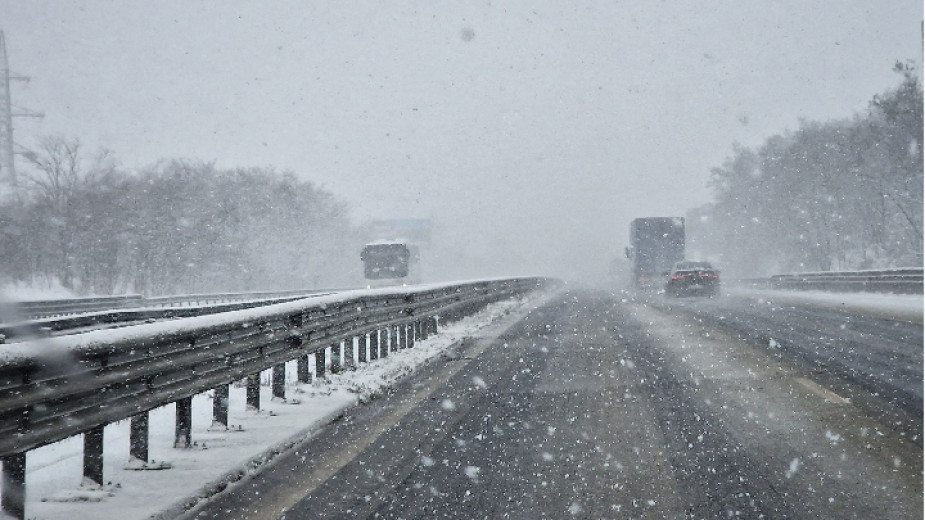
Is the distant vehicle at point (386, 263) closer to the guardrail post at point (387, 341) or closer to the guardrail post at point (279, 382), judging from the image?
the guardrail post at point (387, 341)

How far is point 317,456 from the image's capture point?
607 cm

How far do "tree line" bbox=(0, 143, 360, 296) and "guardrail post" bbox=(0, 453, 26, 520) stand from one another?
40.6 m

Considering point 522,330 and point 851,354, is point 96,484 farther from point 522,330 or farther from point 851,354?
point 522,330

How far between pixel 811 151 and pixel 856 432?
219 ft

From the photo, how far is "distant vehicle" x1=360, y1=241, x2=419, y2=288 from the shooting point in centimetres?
4659

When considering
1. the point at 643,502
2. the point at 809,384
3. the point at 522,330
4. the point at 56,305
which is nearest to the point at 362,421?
A: the point at 643,502

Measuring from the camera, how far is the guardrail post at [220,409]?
710cm

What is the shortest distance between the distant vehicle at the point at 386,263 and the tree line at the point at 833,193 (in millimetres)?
30597

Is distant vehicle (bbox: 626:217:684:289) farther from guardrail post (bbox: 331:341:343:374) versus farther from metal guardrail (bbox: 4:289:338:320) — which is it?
guardrail post (bbox: 331:341:343:374)

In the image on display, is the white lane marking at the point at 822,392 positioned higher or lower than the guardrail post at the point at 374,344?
lower

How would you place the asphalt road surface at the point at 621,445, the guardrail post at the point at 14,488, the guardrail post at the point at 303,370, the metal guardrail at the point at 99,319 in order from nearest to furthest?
the guardrail post at the point at 14,488
the asphalt road surface at the point at 621,445
the guardrail post at the point at 303,370
the metal guardrail at the point at 99,319

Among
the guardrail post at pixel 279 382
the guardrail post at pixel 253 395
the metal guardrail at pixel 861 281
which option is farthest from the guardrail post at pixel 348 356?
the metal guardrail at pixel 861 281

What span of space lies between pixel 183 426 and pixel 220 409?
806mm

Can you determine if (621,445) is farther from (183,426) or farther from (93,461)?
(93,461)
